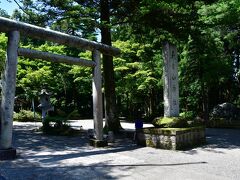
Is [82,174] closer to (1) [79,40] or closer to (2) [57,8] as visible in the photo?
(1) [79,40]

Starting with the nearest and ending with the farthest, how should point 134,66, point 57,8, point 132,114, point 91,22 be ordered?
point 91,22, point 57,8, point 134,66, point 132,114

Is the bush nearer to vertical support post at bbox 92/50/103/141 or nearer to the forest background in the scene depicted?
the forest background

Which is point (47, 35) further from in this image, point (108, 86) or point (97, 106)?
point (108, 86)

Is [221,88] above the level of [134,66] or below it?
below

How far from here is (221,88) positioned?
78.1 ft

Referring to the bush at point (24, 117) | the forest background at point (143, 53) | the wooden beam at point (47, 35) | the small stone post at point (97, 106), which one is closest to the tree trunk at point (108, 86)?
the forest background at point (143, 53)

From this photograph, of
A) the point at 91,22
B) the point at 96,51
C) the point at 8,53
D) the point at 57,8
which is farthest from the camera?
the point at 57,8

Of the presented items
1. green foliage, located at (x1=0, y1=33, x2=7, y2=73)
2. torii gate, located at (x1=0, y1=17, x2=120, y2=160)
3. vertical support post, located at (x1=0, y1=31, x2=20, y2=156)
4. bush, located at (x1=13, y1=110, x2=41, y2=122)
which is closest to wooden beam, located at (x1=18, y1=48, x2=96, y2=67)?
torii gate, located at (x1=0, y1=17, x2=120, y2=160)

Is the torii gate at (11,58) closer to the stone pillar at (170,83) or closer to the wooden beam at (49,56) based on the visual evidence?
the wooden beam at (49,56)

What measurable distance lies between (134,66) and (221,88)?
22.7ft

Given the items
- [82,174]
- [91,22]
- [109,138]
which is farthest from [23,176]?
[91,22]

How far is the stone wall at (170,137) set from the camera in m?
10.3

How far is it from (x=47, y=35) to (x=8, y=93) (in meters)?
2.16

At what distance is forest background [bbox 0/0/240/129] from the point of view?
13.1 meters
